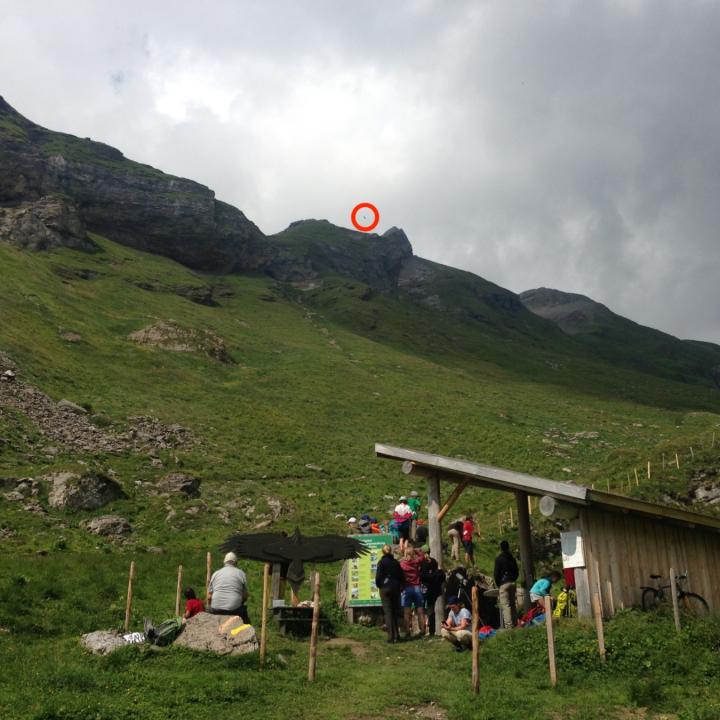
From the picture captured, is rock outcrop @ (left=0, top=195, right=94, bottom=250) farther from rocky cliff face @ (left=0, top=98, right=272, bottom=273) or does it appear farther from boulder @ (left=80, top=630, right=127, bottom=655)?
boulder @ (left=80, top=630, right=127, bottom=655)

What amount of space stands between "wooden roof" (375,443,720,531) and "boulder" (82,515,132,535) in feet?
53.7

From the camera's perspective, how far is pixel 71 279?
97625 mm

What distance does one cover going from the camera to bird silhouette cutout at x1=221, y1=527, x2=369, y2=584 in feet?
62.9

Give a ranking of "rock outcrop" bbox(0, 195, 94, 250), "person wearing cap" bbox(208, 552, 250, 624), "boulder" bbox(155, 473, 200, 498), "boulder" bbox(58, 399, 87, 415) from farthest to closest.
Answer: "rock outcrop" bbox(0, 195, 94, 250) → "boulder" bbox(58, 399, 87, 415) → "boulder" bbox(155, 473, 200, 498) → "person wearing cap" bbox(208, 552, 250, 624)

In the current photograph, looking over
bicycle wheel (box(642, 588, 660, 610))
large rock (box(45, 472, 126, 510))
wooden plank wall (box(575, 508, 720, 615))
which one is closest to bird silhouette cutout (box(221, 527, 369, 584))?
wooden plank wall (box(575, 508, 720, 615))

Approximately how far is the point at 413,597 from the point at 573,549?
4.61 m

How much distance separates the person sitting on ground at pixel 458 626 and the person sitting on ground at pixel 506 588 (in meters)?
1.00

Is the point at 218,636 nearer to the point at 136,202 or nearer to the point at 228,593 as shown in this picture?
the point at 228,593

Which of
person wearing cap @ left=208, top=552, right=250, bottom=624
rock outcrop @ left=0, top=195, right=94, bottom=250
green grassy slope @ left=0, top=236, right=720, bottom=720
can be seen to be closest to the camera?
green grassy slope @ left=0, top=236, right=720, bottom=720

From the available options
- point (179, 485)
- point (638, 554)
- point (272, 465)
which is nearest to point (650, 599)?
point (638, 554)

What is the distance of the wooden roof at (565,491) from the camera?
50.4 feet

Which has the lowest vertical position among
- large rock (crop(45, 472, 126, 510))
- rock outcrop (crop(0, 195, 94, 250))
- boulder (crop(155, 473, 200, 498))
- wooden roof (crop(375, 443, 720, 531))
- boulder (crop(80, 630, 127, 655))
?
boulder (crop(80, 630, 127, 655))

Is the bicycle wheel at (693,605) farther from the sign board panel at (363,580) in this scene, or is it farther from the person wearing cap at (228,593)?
the person wearing cap at (228,593)

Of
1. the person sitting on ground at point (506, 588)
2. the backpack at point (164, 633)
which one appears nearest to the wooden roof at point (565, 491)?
the person sitting on ground at point (506, 588)
